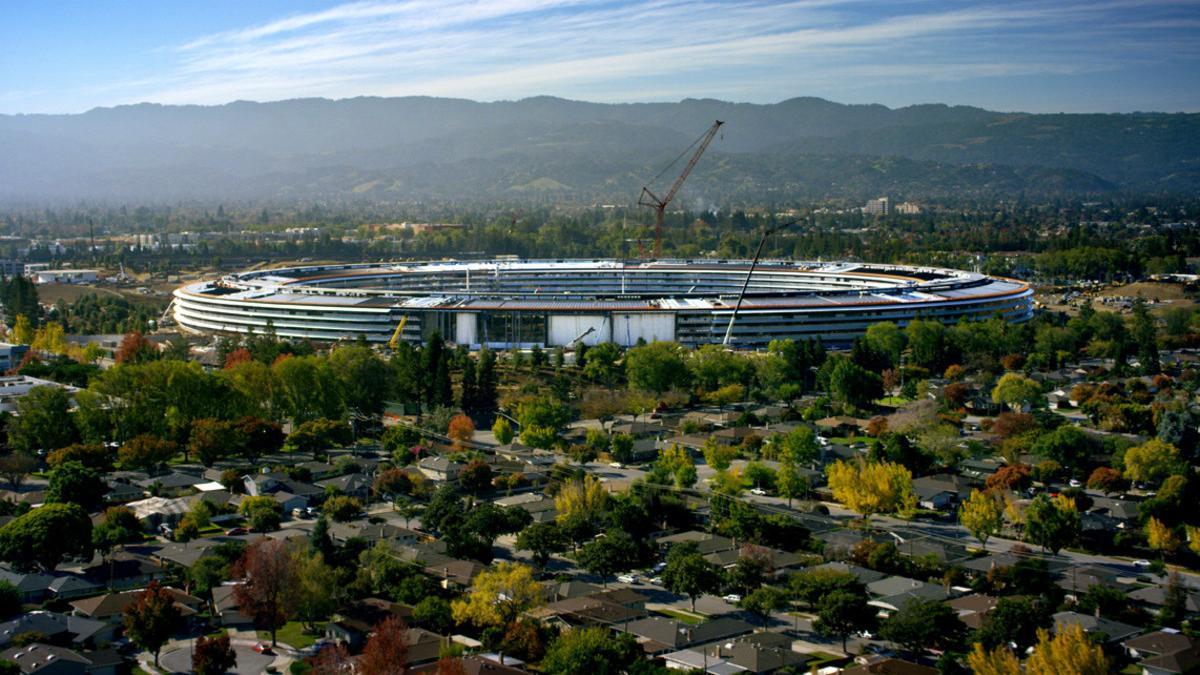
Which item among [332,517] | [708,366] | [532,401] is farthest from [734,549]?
[708,366]

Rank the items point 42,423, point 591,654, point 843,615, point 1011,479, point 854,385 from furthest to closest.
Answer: point 854,385 < point 42,423 < point 1011,479 < point 843,615 < point 591,654

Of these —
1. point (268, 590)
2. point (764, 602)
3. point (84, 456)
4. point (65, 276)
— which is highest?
point (65, 276)

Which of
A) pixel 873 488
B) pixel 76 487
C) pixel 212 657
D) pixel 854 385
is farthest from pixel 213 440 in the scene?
pixel 854 385

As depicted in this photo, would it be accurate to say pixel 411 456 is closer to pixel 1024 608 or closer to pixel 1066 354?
pixel 1024 608

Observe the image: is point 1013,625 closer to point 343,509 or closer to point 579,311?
point 343,509

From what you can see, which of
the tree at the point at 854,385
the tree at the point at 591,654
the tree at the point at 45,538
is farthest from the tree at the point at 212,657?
the tree at the point at 854,385
